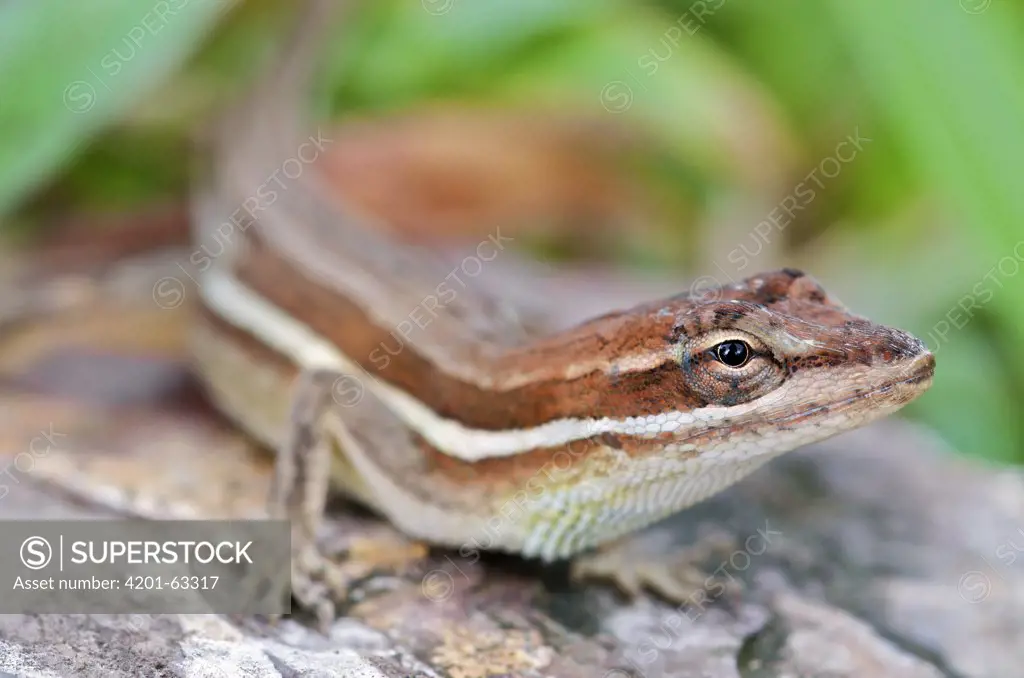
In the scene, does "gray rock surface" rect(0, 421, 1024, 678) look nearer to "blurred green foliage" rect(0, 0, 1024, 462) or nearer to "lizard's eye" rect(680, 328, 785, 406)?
"lizard's eye" rect(680, 328, 785, 406)

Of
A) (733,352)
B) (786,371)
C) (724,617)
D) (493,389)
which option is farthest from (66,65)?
(724,617)

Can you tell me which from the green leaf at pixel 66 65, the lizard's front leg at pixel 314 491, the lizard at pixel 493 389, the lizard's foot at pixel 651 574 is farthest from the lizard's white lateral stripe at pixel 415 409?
the green leaf at pixel 66 65

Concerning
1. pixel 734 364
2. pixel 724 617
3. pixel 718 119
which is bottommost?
pixel 724 617

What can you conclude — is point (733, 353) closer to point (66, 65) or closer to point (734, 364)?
point (734, 364)

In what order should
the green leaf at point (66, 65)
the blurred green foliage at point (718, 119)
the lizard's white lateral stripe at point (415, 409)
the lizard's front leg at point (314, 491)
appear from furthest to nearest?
the blurred green foliage at point (718, 119) < the green leaf at point (66, 65) < the lizard's front leg at point (314, 491) < the lizard's white lateral stripe at point (415, 409)

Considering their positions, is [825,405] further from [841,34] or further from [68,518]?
[841,34]

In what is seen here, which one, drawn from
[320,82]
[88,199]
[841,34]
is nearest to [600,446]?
[841,34]

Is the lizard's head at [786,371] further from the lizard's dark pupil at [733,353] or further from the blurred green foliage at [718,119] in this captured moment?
the blurred green foliage at [718,119]
